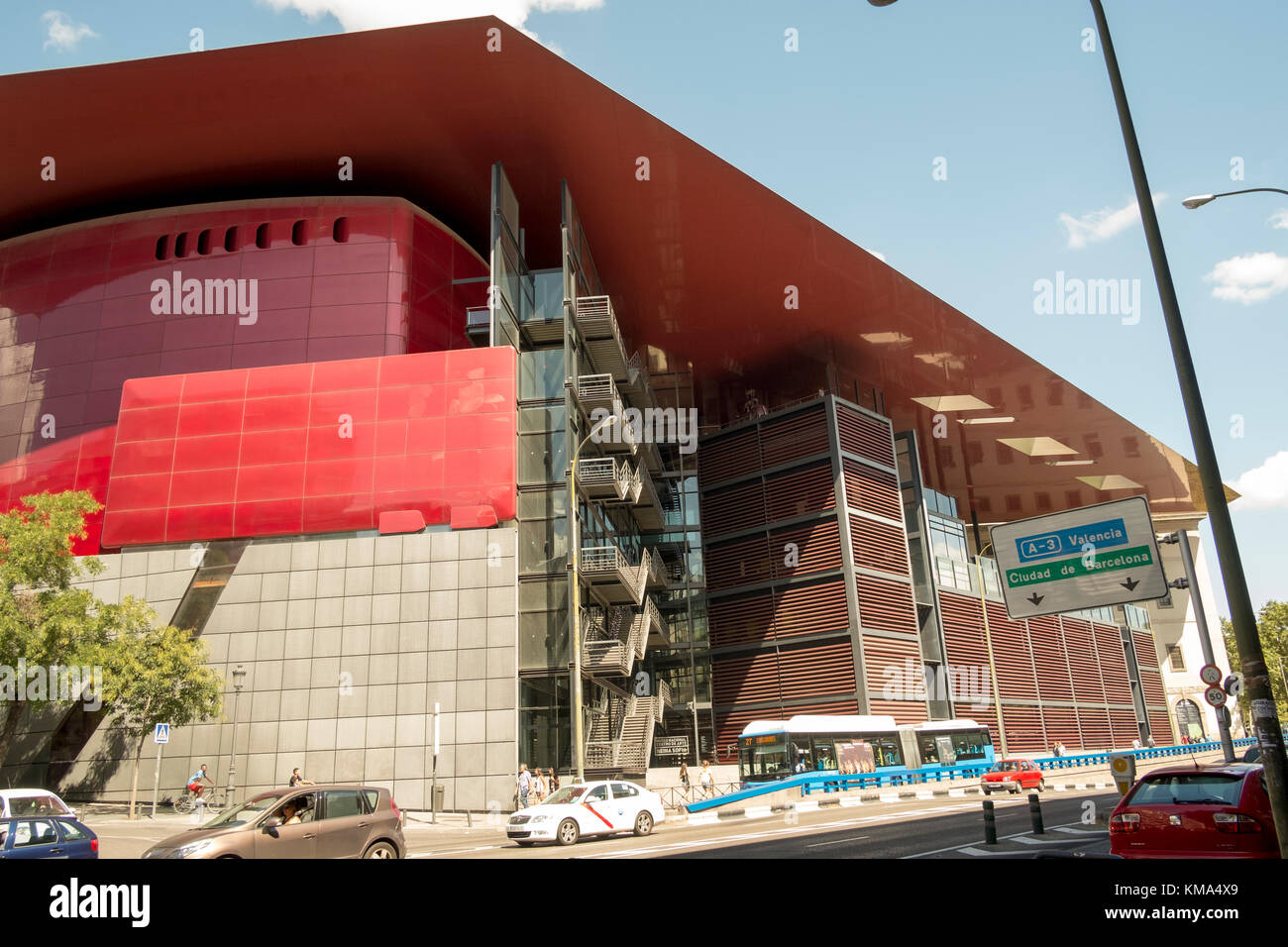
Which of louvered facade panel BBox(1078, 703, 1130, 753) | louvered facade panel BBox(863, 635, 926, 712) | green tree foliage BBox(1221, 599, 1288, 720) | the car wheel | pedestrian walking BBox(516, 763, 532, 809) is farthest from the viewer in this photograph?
green tree foliage BBox(1221, 599, 1288, 720)

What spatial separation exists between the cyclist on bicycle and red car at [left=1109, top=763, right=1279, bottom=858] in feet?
89.0

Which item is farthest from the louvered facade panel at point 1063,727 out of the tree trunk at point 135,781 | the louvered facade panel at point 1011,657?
the tree trunk at point 135,781

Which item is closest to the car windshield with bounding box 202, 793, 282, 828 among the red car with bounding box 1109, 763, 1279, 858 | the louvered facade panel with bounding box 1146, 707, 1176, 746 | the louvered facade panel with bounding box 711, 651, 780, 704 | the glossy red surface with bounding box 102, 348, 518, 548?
the red car with bounding box 1109, 763, 1279, 858

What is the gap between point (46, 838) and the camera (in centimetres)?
1250

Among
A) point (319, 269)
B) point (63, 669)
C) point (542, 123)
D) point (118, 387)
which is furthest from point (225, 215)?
point (63, 669)

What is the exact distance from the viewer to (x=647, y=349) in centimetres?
5066

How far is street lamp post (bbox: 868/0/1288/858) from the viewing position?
26.5 feet

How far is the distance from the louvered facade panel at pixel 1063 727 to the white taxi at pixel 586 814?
1874 inches

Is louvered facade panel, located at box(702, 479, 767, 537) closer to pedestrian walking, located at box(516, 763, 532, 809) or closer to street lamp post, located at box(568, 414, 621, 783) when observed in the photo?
street lamp post, located at box(568, 414, 621, 783)

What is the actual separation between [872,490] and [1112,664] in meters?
35.2

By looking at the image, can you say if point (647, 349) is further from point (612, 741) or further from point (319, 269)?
point (612, 741)

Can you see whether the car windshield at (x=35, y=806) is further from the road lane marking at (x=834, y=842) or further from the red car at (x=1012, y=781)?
the red car at (x=1012, y=781)

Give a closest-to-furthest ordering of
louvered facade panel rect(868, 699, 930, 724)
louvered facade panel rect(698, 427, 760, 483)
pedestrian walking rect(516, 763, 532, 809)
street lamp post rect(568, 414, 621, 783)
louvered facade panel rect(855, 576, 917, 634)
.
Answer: street lamp post rect(568, 414, 621, 783) < pedestrian walking rect(516, 763, 532, 809) < louvered facade panel rect(868, 699, 930, 724) < louvered facade panel rect(855, 576, 917, 634) < louvered facade panel rect(698, 427, 760, 483)
